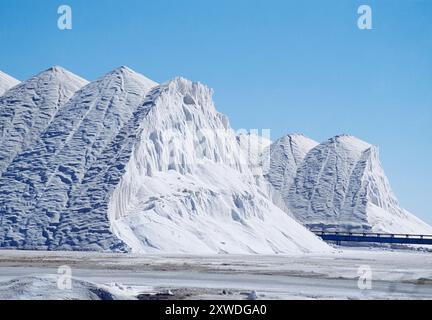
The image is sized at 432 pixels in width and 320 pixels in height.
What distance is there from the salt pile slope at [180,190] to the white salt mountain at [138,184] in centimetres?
12

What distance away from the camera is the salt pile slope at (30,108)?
240ft

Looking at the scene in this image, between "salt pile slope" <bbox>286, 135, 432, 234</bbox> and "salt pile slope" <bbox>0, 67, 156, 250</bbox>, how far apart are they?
4828cm

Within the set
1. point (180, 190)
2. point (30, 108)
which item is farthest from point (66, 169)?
point (30, 108)

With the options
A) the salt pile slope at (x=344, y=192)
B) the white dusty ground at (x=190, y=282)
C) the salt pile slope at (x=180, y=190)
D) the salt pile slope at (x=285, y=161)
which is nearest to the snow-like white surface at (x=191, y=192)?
the salt pile slope at (x=180, y=190)

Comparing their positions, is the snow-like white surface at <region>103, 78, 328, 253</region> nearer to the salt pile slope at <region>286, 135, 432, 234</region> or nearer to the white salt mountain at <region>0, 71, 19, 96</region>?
the white salt mountain at <region>0, 71, 19, 96</region>

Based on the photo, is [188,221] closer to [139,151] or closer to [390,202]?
[139,151]

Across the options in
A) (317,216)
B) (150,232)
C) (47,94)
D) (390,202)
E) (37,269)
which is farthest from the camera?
(390,202)

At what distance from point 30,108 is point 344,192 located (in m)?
64.5

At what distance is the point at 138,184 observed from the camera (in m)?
68.0

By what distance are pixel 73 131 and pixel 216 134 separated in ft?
59.8

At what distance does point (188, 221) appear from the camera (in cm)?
6388

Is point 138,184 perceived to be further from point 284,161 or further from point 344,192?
point 284,161

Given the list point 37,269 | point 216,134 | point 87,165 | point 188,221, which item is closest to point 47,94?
point 87,165
